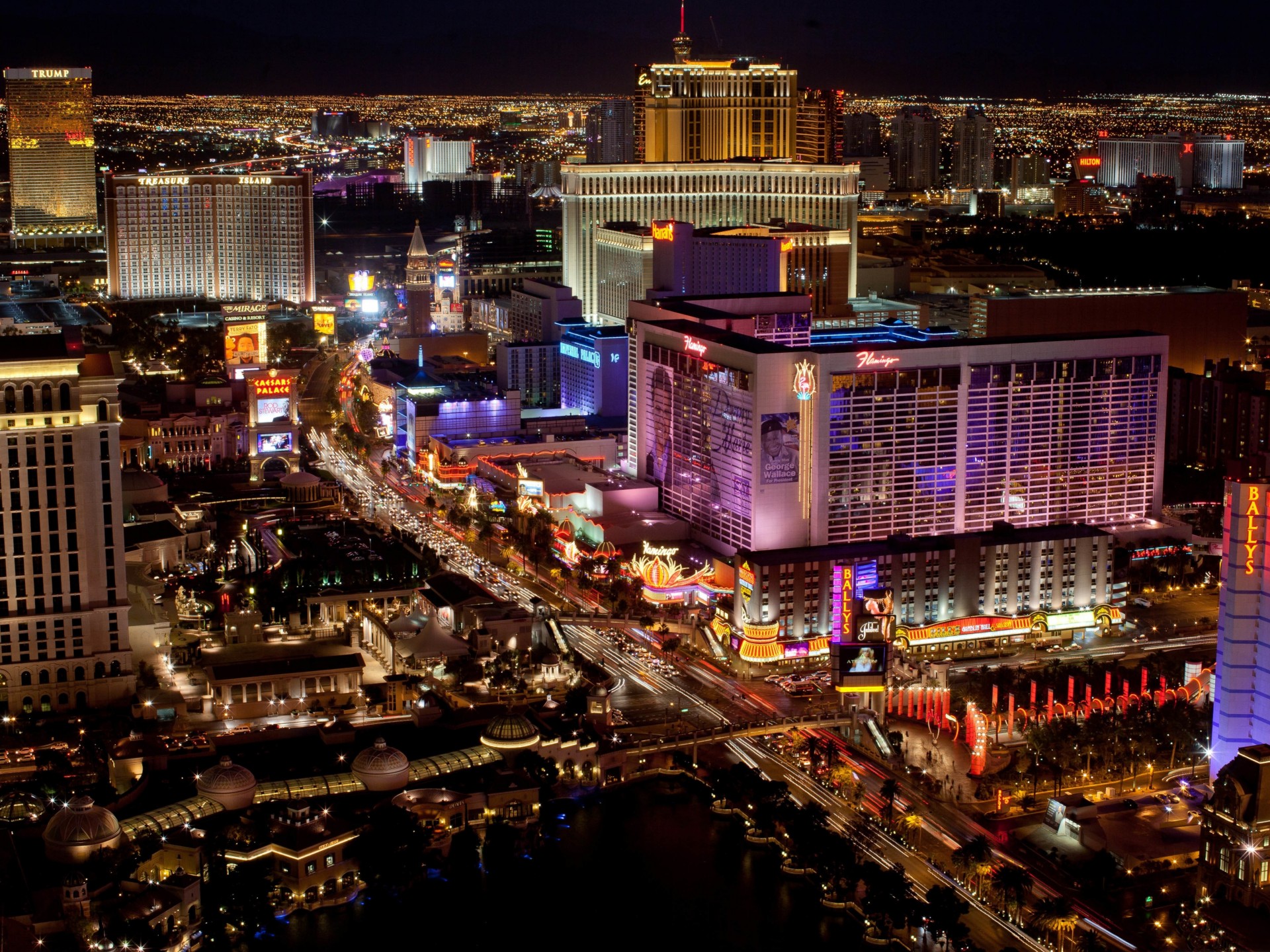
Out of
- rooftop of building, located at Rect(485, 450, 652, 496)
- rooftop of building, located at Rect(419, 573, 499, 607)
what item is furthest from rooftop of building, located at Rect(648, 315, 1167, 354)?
rooftop of building, located at Rect(419, 573, 499, 607)

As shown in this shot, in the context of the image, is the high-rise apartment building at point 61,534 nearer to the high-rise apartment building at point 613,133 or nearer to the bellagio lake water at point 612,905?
the bellagio lake water at point 612,905

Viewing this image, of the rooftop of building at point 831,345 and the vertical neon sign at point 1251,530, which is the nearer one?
the vertical neon sign at point 1251,530

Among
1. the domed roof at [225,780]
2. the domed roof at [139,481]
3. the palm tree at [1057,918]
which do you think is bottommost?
the palm tree at [1057,918]

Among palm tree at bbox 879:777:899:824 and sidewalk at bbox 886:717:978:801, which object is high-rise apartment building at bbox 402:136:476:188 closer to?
sidewalk at bbox 886:717:978:801

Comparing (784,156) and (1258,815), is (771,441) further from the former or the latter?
(784,156)

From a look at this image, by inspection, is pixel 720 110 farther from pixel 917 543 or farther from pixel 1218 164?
pixel 1218 164

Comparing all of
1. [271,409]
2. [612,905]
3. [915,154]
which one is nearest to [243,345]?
[271,409]

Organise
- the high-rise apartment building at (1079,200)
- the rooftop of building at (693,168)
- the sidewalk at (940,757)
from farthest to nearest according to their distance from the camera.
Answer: the high-rise apartment building at (1079,200) → the rooftop of building at (693,168) → the sidewalk at (940,757)

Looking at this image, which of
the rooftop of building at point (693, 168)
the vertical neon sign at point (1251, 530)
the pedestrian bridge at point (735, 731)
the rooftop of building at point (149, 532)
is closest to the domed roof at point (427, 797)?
the pedestrian bridge at point (735, 731)
